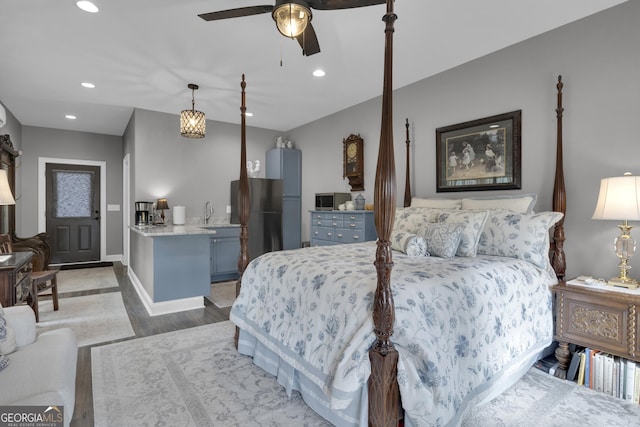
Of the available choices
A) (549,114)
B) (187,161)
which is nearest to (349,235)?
(549,114)

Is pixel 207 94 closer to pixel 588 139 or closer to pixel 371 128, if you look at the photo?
pixel 371 128

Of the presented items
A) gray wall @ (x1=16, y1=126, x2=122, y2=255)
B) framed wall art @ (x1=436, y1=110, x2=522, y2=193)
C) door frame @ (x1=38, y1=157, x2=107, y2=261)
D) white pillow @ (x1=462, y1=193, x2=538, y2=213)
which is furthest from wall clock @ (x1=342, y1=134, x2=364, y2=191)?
door frame @ (x1=38, y1=157, x2=107, y2=261)

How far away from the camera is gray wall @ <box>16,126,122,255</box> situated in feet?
19.8

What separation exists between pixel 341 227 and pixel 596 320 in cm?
279

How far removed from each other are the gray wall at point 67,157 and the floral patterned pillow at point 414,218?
6216 millimetres

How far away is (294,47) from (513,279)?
267cm

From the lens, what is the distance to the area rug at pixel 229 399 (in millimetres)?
1841

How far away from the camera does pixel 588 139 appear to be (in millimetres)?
2619

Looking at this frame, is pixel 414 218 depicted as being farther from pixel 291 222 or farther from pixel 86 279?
pixel 86 279

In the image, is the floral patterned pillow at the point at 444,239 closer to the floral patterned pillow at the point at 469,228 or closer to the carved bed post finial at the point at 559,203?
the floral patterned pillow at the point at 469,228

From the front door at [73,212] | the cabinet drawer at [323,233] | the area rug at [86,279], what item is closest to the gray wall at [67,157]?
the front door at [73,212]

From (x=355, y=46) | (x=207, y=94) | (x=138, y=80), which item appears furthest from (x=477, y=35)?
(x=138, y=80)

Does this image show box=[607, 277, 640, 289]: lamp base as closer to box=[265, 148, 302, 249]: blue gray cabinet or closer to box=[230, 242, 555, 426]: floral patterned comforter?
box=[230, 242, 555, 426]: floral patterned comforter

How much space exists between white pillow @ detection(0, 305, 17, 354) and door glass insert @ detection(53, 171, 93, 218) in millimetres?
5969
